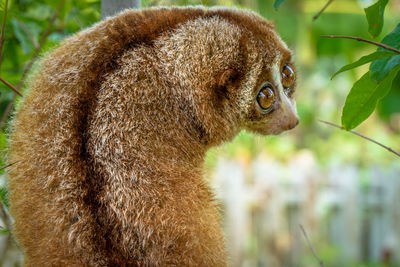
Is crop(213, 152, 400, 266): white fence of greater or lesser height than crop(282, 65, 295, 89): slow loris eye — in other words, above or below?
below

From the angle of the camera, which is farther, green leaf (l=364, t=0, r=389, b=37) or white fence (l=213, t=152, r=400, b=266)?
white fence (l=213, t=152, r=400, b=266)

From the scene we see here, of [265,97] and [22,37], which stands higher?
[22,37]

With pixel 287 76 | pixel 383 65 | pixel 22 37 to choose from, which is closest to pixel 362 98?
pixel 383 65

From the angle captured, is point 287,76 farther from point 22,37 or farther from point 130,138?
point 22,37

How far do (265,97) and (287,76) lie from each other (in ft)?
0.83

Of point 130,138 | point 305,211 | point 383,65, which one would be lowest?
point 305,211

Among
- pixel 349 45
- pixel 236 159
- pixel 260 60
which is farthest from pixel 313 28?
pixel 260 60

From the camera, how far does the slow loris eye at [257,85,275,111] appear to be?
2580mm

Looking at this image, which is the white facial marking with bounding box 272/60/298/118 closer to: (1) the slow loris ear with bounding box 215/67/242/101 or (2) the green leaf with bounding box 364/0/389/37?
Result: (1) the slow loris ear with bounding box 215/67/242/101

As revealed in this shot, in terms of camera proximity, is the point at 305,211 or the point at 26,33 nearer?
the point at 26,33

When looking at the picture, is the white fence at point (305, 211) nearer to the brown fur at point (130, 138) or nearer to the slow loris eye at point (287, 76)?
the slow loris eye at point (287, 76)

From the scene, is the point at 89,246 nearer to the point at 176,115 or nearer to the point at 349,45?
the point at 176,115

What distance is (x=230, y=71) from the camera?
2393 mm

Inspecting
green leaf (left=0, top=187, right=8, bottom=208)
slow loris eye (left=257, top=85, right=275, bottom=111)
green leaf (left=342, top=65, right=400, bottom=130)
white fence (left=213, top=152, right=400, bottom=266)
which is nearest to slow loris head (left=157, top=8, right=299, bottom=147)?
slow loris eye (left=257, top=85, right=275, bottom=111)
